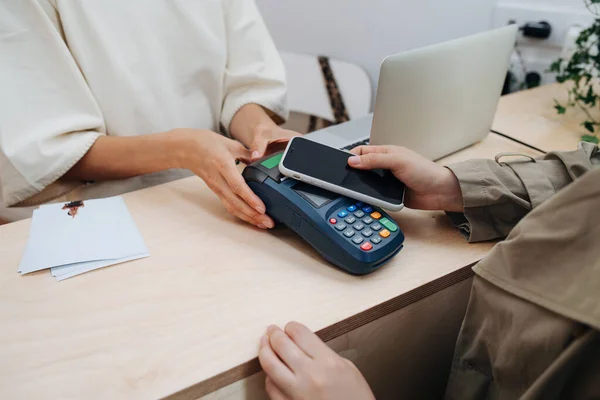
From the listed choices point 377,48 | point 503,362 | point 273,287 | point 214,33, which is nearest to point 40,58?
point 214,33

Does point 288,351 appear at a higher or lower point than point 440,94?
lower

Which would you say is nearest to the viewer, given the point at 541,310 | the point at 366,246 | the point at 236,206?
the point at 541,310

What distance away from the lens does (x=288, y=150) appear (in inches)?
27.2

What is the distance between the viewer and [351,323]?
0.56 m

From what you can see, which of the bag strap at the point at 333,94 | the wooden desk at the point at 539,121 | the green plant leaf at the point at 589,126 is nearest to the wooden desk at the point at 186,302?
the wooden desk at the point at 539,121

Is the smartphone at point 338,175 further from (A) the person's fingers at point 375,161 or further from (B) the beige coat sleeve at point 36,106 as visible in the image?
(B) the beige coat sleeve at point 36,106

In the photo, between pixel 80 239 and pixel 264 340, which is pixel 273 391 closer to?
pixel 264 340

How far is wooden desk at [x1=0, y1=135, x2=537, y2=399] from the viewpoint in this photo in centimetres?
49

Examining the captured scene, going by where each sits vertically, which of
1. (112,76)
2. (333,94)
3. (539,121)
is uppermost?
(112,76)

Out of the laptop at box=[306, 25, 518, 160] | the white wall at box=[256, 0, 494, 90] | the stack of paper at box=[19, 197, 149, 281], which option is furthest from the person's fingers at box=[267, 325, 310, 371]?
the white wall at box=[256, 0, 494, 90]

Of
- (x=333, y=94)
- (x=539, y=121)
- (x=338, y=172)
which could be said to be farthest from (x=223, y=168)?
(x=333, y=94)

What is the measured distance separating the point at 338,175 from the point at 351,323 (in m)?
0.21

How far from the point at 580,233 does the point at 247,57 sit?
0.82 metres

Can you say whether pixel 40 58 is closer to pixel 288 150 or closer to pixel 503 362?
pixel 288 150
